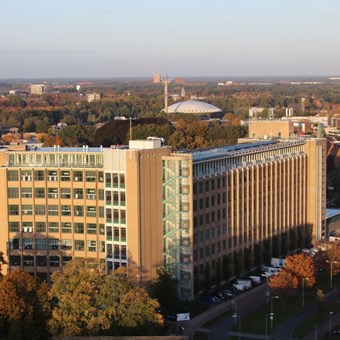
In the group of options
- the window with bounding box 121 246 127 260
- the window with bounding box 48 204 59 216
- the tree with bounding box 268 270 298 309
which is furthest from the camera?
the window with bounding box 48 204 59 216

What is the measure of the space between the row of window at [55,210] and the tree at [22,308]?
48.3 feet

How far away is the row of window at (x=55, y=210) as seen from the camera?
64.1 m

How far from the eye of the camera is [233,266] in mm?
70250

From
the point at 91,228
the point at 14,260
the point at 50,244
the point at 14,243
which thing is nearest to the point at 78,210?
the point at 91,228

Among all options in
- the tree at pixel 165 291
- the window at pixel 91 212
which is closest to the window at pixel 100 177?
the window at pixel 91 212

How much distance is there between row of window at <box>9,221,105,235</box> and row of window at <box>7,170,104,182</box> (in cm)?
341

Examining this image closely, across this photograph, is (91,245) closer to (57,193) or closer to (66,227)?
(66,227)

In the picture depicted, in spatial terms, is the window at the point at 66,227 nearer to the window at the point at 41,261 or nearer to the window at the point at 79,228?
the window at the point at 79,228

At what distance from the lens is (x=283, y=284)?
61.8 m

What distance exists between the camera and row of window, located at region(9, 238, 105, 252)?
211 ft

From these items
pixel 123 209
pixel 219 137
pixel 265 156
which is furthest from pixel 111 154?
pixel 219 137

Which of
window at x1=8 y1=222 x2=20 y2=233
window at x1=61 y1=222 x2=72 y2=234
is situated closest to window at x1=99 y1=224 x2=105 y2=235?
window at x1=61 y1=222 x2=72 y2=234

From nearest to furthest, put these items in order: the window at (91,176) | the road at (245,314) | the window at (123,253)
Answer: the road at (245,314), the window at (123,253), the window at (91,176)

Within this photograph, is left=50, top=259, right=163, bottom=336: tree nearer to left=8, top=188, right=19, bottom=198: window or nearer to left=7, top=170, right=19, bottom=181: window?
left=8, top=188, right=19, bottom=198: window
